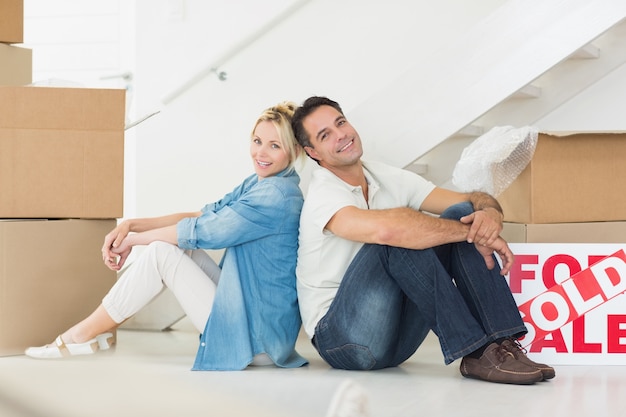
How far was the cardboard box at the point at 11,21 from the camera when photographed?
257 cm

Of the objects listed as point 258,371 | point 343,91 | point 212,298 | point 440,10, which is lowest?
point 258,371

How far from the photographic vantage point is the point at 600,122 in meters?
3.04

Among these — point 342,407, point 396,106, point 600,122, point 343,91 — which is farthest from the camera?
point 343,91

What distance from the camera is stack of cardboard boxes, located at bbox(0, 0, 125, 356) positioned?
2189 mm

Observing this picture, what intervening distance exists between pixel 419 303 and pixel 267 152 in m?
0.57

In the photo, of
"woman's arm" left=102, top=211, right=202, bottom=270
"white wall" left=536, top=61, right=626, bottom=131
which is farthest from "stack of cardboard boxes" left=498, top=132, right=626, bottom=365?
"woman's arm" left=102, top=211, right=202, bottom=270

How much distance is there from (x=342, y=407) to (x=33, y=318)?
6.99ft

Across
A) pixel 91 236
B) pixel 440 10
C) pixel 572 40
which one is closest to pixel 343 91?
pixel 440 10

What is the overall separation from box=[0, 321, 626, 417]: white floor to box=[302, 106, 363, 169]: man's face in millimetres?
517

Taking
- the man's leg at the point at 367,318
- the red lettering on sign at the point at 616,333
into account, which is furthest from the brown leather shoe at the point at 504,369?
the red lettering on sign at the point at 616,333

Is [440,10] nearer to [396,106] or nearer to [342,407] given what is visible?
[396,106]

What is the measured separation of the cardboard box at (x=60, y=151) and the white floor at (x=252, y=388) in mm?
437

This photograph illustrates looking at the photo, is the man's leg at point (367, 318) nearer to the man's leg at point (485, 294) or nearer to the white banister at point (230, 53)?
the man's leg at point (485, 294)

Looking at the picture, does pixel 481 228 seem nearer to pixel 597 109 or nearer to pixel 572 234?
pixel 572 234
